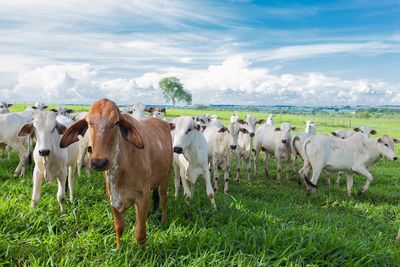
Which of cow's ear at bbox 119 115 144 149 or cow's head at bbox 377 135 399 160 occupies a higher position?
cow's ear at bbox 119 115 144 149

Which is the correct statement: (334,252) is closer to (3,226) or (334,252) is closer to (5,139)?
(3,226)

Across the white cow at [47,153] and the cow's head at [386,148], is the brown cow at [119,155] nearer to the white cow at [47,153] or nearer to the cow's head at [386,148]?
the white cow at [47,153]

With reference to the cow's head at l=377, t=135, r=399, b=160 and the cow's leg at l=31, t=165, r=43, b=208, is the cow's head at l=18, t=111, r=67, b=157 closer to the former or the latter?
the cow's leg at l=31, t=165, r=43, b=208

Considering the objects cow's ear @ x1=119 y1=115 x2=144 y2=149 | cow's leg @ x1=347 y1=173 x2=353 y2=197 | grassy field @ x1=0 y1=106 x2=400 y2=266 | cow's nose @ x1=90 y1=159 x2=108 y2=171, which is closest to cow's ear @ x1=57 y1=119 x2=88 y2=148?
cow's ear @ x1=119 y1=115 x2=144 y2=149

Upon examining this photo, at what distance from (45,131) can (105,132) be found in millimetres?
2479

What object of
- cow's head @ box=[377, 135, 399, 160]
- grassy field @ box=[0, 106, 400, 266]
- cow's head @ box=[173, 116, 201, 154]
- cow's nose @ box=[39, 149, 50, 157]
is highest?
cow's head @ box=[173, 116, 201, 154]

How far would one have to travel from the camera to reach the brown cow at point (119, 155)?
316 cm

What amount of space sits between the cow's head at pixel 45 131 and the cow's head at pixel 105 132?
190 cm

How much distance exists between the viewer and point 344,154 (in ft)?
31.4

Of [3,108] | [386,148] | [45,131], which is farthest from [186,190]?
[3,108]

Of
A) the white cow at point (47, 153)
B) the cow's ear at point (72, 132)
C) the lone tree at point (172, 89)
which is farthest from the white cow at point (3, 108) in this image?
the lone tree at point (172, 89)

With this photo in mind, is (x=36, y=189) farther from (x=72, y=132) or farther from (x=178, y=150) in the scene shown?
(x=178, y=150)

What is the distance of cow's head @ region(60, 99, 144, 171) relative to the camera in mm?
3102

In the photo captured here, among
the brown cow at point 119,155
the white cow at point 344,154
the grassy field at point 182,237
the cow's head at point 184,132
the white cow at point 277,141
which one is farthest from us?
the white cow at point 277,141
